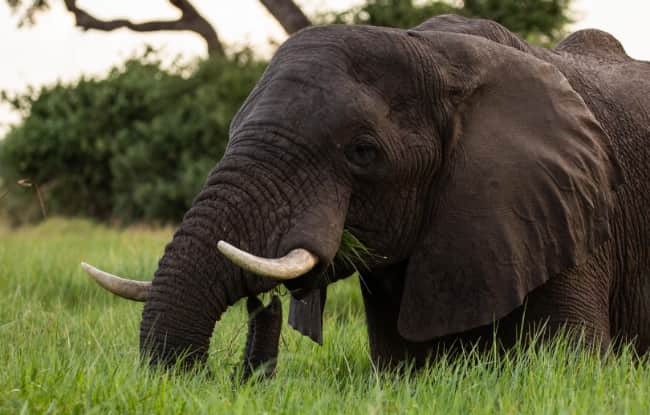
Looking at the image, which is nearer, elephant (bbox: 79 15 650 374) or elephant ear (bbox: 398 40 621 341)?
elephant (bbox: 79 15 650 374)

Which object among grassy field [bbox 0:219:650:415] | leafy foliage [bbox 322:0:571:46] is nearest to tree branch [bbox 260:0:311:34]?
leafy foliage [bbox 322:0:571:46]

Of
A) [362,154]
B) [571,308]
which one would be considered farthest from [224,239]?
[571,308]

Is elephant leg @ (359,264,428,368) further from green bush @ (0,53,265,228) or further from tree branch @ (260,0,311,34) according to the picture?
green bush @ (0,53,265,228)

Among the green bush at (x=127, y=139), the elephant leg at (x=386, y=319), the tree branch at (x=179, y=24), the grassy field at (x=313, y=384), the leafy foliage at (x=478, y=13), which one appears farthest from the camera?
the green bush at (x=127, y=139)

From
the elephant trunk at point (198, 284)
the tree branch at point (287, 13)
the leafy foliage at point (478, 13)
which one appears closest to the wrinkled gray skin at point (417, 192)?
the elephant trunk at point (198, 284)

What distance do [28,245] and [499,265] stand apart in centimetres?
782

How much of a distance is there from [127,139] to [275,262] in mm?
17652

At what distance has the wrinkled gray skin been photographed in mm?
3531

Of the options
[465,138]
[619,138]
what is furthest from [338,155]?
[619,138]

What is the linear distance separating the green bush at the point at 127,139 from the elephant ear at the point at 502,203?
14743 mm

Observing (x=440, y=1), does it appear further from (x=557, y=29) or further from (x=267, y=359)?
(x=267, y=359)

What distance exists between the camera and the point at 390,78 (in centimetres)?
384

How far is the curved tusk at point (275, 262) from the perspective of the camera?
10.7 ft

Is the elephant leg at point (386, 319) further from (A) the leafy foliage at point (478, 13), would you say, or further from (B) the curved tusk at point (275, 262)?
(A) the leafy foliage at point (478, 13)
